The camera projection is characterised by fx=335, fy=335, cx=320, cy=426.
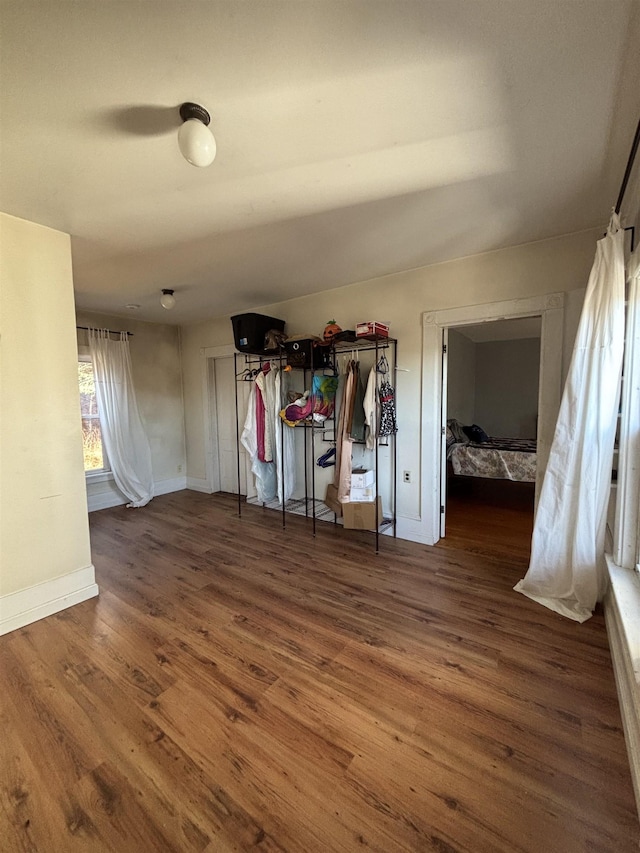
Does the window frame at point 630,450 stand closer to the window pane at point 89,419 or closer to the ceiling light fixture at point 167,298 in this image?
the ceiling light fixture at point 167,298

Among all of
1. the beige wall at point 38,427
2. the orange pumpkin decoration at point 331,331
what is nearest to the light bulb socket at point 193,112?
the beige wall at point 38,427

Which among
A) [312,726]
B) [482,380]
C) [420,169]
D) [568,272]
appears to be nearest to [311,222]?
[420,169]

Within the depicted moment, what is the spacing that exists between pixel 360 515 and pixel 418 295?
2105mm

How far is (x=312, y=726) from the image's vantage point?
4.55ft

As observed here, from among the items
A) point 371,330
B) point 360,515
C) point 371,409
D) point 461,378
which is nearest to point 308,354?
point 371,330

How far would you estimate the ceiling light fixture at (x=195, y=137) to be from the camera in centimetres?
119

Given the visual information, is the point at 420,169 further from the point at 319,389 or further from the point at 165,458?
the point at 165,458

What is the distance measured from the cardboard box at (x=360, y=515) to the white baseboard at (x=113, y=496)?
3.08 meters

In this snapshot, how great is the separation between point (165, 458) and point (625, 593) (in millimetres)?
5128

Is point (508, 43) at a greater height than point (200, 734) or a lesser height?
greater

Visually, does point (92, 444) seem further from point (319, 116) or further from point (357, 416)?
point (319, 116)

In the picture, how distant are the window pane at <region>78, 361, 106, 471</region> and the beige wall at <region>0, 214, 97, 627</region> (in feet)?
7.18

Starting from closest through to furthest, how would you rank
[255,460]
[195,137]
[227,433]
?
[195,137], [255,460], [227,433]

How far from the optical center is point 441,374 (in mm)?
3023
